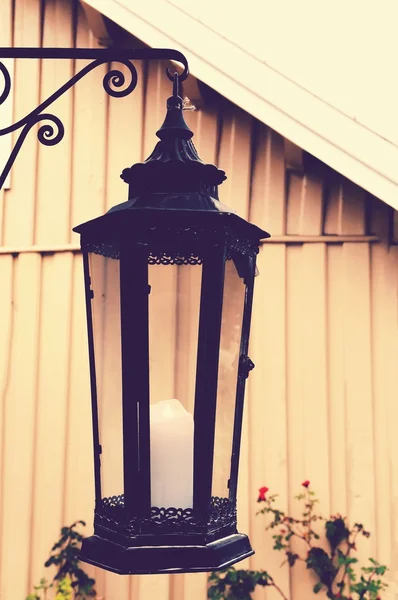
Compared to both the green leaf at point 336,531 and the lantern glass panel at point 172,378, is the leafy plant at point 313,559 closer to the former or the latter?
the green leaf at point 336,531

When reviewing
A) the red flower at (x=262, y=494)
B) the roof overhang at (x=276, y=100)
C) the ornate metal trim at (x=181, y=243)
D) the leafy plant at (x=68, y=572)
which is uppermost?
the roof overhang at (x=276, y=100)

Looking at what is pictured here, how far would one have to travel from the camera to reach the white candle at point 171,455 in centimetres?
167

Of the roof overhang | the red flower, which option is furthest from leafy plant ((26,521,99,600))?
the roof overhang

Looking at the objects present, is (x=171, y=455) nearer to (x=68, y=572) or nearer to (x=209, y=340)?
(x=209, y=340)

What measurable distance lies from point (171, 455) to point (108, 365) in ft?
0.92

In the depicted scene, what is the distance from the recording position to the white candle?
1.67 m

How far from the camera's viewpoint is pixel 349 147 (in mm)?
3850

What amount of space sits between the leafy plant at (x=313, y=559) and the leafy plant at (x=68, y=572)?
727 millimetres

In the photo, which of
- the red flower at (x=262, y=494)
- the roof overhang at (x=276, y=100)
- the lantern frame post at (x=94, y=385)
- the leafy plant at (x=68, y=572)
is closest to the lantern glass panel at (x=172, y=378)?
the lantern frame post at (x=94, y=385)

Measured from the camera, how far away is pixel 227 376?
180cm

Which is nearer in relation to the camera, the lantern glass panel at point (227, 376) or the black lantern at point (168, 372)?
the black lantern at point (168, 372)

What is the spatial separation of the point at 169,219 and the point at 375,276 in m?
2.80

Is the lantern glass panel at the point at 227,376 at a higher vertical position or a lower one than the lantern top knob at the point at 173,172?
lower

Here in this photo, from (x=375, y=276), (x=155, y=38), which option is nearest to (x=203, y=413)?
(x=375, y=276)
